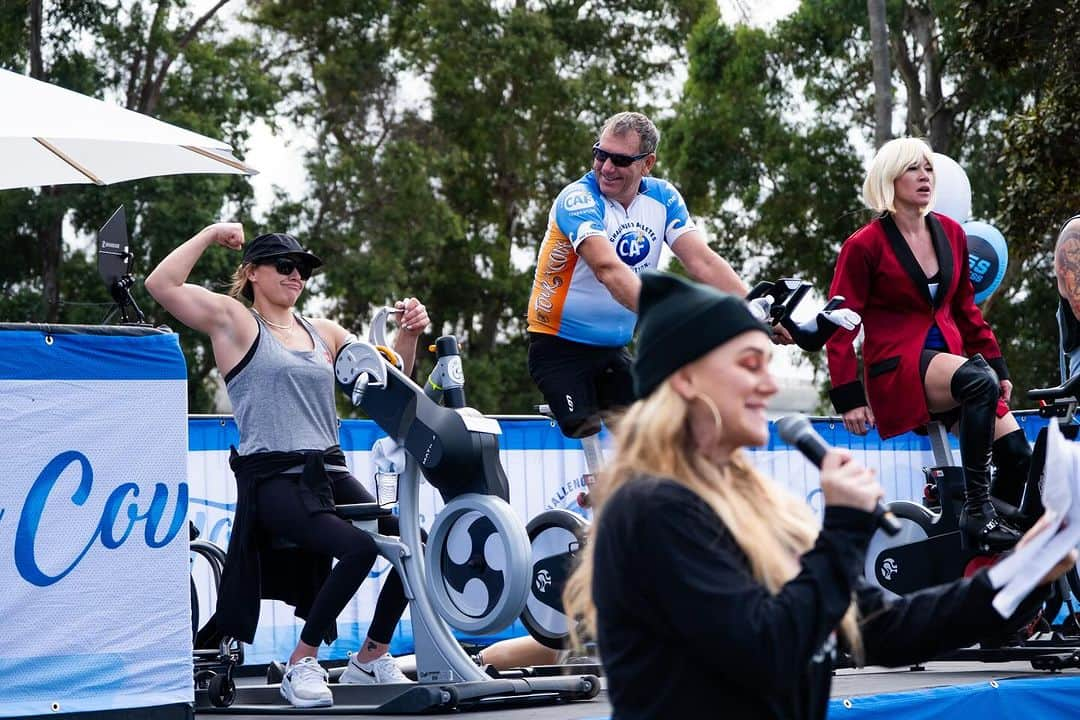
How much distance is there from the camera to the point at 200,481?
820 centimetres

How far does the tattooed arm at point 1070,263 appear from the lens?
5918 millimetres

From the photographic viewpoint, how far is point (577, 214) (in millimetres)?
5289

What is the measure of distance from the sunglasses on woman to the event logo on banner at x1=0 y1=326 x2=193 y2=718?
0.88 meters

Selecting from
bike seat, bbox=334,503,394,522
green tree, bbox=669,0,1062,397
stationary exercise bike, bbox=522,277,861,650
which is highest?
green tree, bbox=669,0,1062,397

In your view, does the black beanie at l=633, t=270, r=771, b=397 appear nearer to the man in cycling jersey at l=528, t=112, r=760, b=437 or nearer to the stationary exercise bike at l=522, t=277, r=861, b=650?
the man in cycling jersey at l=528, t=112, r=760, b=437

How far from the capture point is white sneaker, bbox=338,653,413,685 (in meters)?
5.57

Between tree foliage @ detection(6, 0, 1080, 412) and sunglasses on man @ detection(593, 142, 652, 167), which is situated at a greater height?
tree foliage @ detection(6, 0, 1080, 412)

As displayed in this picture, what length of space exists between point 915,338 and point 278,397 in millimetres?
2409

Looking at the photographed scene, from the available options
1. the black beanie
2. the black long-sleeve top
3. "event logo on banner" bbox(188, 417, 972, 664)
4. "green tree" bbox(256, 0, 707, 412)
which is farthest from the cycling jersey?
"green tree" bbox(256, 0, 707, 412)

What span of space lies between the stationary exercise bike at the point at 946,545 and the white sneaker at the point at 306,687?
2.21 m

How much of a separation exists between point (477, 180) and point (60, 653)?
81.6ft

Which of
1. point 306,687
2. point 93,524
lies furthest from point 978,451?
point 93,524

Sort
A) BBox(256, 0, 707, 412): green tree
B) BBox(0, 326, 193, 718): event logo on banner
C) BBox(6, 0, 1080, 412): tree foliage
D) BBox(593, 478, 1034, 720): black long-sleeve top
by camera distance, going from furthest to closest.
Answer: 1. BBox(256, 0, 707, 412): green tree
2. BBox(6, 0, 1080, 412): tree foliage
3. BBox(0, 326, 193, 718): event logo on banner
4. BBox(593, 478, 1034, 720): black long-sleeve top

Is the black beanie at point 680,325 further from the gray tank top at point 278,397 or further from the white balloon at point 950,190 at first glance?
the white balloon at point 950,190
